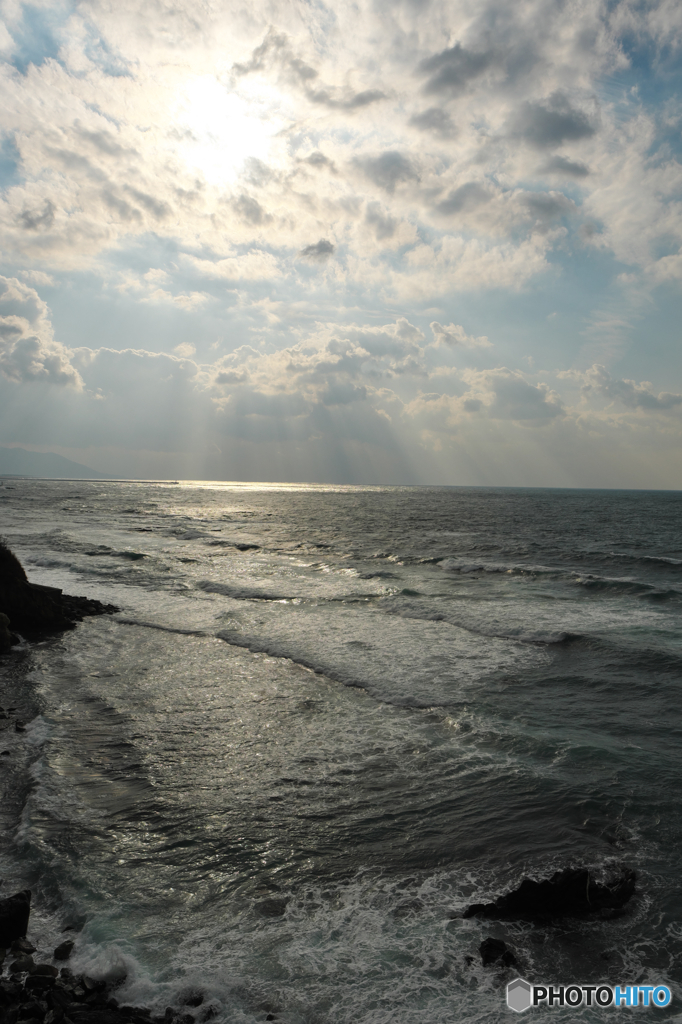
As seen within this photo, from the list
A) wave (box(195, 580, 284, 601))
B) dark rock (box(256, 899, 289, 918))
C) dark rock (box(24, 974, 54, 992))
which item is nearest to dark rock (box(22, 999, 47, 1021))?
dark rock (box(24, 974, 54, 992))

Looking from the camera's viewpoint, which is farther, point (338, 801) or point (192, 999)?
point (338, 801)

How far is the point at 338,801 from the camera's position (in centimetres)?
860

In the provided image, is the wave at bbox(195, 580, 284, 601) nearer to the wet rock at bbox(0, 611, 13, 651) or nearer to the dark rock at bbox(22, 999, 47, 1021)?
the wet rock at bbox(0, 611, 13, 651)

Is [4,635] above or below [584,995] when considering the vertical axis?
above

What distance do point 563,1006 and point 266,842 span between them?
404cm

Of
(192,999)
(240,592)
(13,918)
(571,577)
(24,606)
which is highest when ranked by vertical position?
(571,577)

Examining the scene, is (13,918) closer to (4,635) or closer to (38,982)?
(38,982)

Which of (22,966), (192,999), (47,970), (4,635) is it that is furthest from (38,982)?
(4,635)

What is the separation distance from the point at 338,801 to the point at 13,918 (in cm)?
460

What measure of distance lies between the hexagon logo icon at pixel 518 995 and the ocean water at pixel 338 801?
13 centimetres

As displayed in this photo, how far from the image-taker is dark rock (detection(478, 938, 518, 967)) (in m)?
5.61

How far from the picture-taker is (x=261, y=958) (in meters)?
5.64

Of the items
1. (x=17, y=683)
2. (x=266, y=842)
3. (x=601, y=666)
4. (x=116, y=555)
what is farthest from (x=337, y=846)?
(x=116, y=555)

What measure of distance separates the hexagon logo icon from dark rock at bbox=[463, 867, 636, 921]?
85cm
